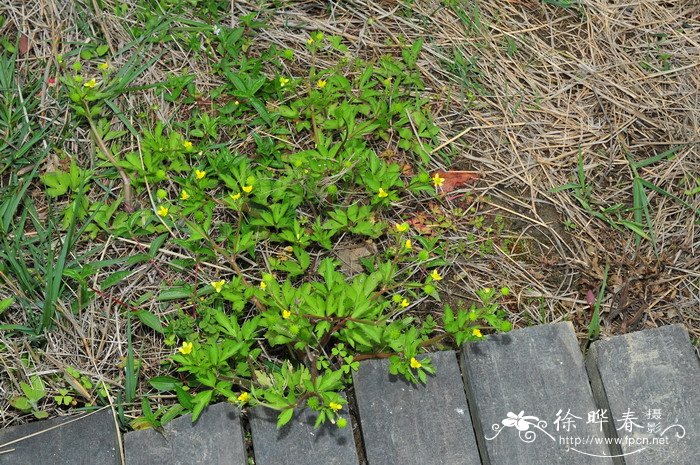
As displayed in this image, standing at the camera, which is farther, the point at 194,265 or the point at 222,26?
the point at 222,26

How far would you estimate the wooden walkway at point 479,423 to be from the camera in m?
2.28

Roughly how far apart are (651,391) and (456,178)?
3.34 feet

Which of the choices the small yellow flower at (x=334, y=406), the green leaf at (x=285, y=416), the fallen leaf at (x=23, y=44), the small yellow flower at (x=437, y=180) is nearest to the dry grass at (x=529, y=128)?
the fallen leaf at (x=23, y=44)

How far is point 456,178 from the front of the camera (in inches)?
110

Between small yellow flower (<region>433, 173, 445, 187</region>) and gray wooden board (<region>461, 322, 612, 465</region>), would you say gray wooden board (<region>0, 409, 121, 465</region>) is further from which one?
small yellow flower (<region>433, 173, 445, 187</region>)

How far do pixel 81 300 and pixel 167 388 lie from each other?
1.43ft

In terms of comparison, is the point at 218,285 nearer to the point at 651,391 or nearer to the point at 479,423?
the point at 479,423

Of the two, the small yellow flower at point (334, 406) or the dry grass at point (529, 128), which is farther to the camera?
the dry grass at point (529, 128)

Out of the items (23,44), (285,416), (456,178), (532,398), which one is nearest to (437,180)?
(456,178)

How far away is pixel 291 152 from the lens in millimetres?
2801

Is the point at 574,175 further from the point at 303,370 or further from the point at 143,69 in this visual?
the point at 143,69

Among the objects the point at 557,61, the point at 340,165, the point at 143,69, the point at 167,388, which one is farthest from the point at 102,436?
the point at 557,61

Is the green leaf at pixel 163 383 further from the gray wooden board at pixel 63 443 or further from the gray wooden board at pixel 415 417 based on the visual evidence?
the gray wooden board at pixel 415 417

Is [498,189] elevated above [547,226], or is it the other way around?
[498,189]
